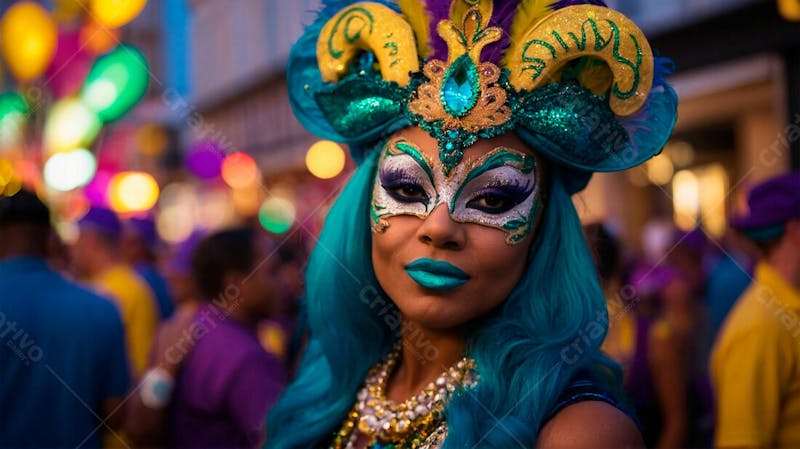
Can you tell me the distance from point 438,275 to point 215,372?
167 cm

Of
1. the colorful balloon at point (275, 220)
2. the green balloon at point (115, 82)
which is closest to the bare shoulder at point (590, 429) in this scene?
the green balloon at point (115, 82)

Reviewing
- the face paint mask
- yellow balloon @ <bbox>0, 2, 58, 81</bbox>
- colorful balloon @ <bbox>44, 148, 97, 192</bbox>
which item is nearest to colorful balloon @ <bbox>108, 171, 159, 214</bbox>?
colorful balloon @ <bbox>44, 148, 97, 192</bbox>

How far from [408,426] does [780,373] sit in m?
1.47

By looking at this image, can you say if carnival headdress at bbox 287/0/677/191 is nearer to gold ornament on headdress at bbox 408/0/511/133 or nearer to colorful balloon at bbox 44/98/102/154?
gold ornament on headdress at bbox 408/0/511/133

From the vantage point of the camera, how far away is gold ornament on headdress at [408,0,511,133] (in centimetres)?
178

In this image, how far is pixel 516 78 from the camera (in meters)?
1.78

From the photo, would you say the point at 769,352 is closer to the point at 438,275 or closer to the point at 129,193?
the point at 438,275

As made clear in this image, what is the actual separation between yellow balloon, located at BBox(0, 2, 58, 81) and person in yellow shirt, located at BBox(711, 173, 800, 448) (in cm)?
764

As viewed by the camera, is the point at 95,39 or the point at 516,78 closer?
the point at 516,78

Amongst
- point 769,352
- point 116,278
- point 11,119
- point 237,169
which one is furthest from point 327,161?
point 769,352

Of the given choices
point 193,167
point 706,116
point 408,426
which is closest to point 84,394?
point 408,426

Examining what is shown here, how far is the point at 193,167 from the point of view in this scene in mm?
14180

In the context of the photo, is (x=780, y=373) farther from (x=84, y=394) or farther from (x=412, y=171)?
(x=84, y=394)

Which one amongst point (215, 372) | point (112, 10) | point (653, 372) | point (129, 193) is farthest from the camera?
point (129, 193)
